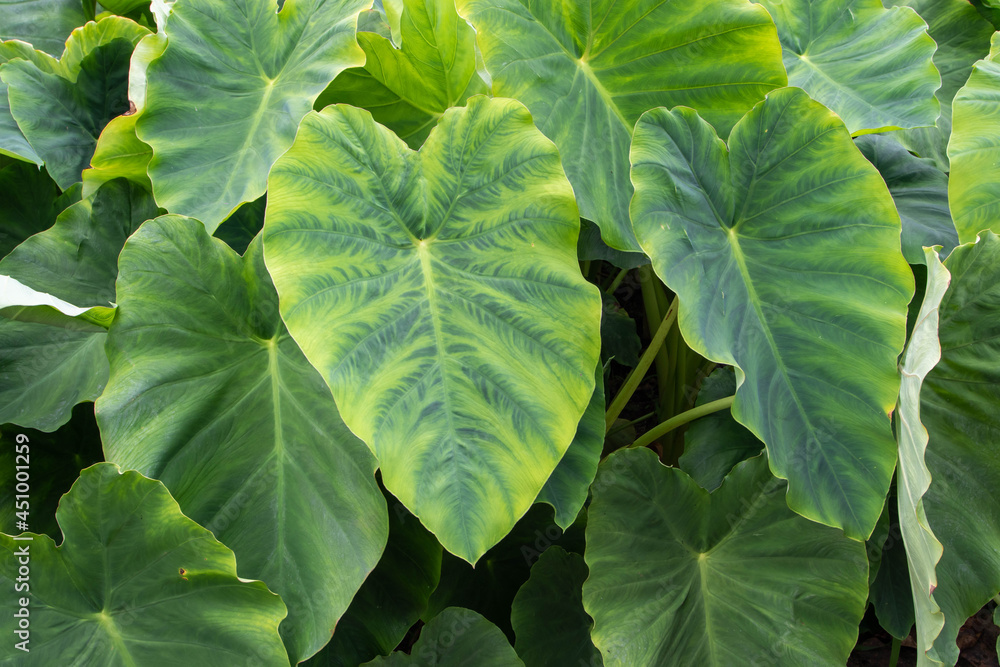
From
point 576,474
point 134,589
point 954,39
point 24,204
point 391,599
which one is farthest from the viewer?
point 954,39

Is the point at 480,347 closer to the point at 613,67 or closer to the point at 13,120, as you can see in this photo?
the point at 613,67

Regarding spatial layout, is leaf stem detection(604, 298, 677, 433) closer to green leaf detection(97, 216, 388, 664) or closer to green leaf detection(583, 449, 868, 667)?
green leaf detection(583, 449, 868, 667)

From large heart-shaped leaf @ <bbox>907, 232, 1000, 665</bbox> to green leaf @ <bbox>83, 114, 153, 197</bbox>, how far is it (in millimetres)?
1225

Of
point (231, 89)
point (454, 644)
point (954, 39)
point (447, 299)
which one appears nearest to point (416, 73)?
point (231, 89)

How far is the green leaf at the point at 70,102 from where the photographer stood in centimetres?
125

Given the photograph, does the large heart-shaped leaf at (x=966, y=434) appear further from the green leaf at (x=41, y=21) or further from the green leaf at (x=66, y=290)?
the green leaf at (x=41, y=21)

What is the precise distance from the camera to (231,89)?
1120 millimetres

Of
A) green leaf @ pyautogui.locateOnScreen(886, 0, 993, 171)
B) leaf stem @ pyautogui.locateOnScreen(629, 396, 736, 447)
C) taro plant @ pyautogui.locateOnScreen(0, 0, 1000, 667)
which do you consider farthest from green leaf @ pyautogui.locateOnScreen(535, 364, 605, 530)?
green leaf @ pyautogui.locateOnScreen(886, 0, 993, 171)

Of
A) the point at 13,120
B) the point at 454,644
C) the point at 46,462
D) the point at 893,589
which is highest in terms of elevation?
the point at 13,120

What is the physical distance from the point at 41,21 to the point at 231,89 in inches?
39.6

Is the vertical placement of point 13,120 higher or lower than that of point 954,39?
higher

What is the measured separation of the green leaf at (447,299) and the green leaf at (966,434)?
535mm

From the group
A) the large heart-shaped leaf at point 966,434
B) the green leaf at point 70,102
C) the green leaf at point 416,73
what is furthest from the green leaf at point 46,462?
the large heart-shaped leaf at point 966,434

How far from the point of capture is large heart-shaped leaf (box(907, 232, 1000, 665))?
951 mm
